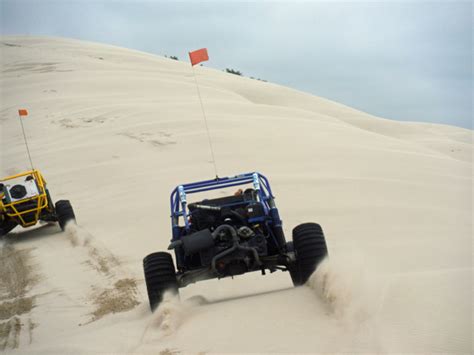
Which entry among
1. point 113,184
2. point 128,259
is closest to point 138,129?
point 113,184

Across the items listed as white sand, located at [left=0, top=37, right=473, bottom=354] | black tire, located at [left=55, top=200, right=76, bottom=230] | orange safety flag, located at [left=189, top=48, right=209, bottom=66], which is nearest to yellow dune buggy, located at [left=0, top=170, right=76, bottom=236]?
black tire, located at [left=55, top=200, right=76, bottom=230]

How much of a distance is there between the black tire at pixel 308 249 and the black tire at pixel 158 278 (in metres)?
1.21

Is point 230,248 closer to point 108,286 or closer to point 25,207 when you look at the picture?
point 108,286

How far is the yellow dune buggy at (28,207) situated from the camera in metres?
12.2

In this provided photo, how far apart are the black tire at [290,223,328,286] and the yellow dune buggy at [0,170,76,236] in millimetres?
6979

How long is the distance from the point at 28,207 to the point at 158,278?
22.8ft

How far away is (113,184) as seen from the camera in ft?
49.6

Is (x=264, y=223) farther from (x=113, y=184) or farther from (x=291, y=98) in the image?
(x=291, y=98)

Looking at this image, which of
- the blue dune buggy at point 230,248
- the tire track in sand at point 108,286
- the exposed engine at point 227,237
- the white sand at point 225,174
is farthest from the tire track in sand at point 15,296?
the exposed engine at point 227,237

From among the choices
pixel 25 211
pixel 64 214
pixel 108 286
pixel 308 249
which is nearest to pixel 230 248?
pixel 308 249

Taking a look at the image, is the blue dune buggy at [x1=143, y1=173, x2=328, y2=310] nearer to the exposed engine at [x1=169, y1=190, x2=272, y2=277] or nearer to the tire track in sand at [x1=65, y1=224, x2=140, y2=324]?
the exposed engine at [x1=169, y1=190, x2=272, y2=277]

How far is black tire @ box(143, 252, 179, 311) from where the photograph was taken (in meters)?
6.09

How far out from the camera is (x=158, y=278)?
6.12 m

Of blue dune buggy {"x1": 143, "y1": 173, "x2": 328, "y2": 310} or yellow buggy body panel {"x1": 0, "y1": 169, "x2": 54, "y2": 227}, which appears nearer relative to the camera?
blue dune buggy {"x1": 143, "y1": 173, "x2": 328, "y2": 310}
